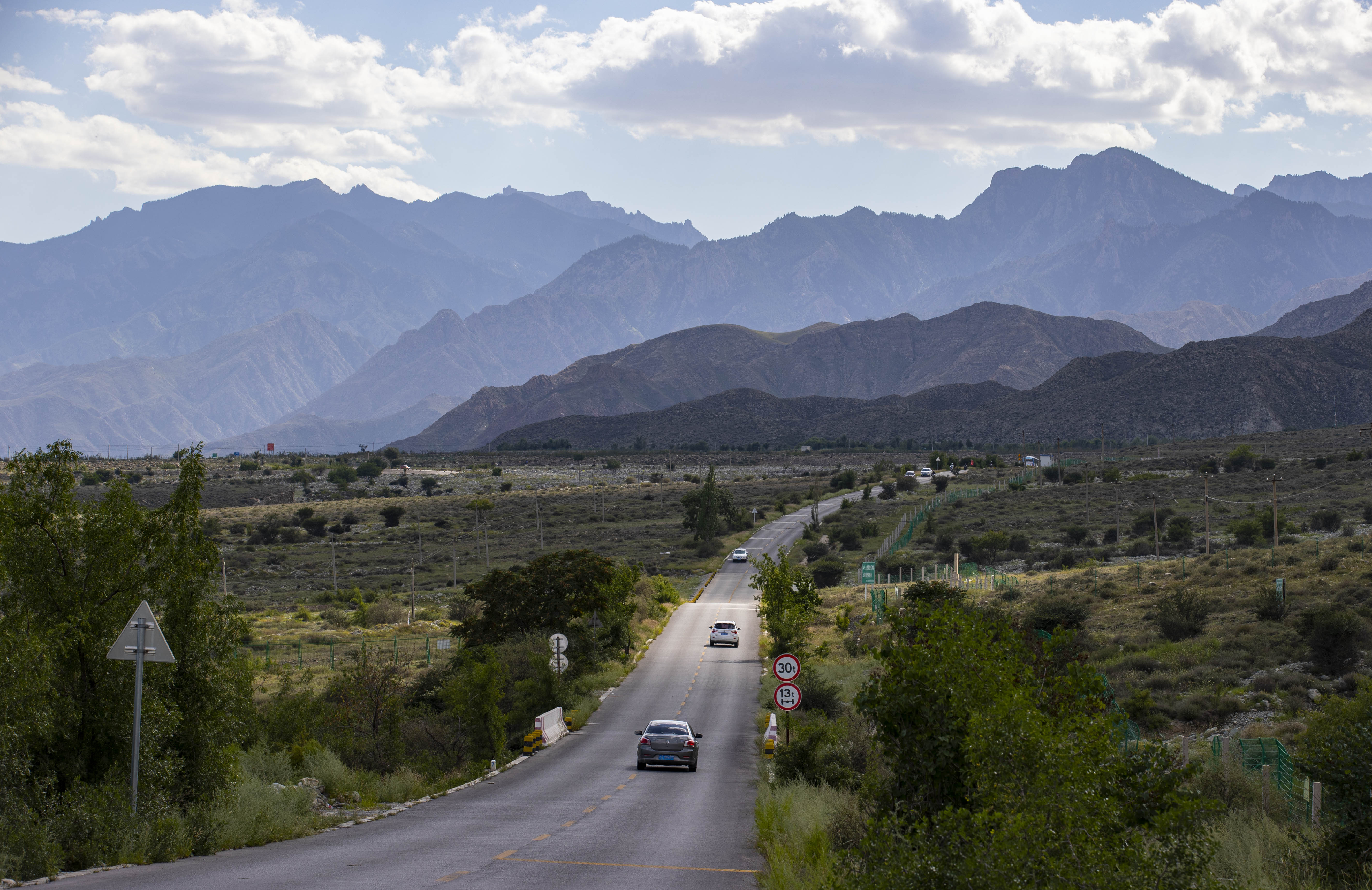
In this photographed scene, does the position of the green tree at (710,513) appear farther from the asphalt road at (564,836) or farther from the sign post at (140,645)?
the sign post at (140,645)

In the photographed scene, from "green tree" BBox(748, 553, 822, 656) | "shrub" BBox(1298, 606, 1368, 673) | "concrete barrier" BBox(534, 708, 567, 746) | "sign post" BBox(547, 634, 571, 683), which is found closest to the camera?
"shrub" BBox(1298, 606, 1368, 673)

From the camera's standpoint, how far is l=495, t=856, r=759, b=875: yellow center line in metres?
Answer: 14.2

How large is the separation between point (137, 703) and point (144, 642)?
81cm

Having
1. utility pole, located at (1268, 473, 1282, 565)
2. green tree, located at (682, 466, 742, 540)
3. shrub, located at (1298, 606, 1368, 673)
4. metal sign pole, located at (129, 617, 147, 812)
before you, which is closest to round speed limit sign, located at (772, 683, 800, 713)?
metal sign pole, located at (129, 617, 147, 812)

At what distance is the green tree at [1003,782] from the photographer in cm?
678

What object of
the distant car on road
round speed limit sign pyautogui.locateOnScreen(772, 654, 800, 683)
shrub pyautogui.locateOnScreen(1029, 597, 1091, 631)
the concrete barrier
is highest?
round speed limit sign pyautogui.locateOnScreen(772, 654, 800, 683)

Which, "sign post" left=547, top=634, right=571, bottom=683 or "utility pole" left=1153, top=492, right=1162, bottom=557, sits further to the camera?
"utility pole" left=1153, top=492, right=1162, bottom=557

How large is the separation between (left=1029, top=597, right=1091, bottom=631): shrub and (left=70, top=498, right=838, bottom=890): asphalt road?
31.7 feet

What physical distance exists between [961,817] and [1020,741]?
27.3 inches

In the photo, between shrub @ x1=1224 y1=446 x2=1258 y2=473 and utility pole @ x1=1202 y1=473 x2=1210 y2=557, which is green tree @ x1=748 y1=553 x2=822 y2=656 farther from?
shrub @ x1=1224 y1=446 x2=1258 y2=473

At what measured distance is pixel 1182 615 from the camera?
34.6 metres

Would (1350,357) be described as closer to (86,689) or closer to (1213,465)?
(1213,465)

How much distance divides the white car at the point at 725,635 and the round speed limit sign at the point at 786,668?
79.2ft

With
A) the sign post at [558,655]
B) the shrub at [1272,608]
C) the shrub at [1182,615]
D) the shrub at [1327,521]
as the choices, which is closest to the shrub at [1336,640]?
the shrub at [1272,608]
